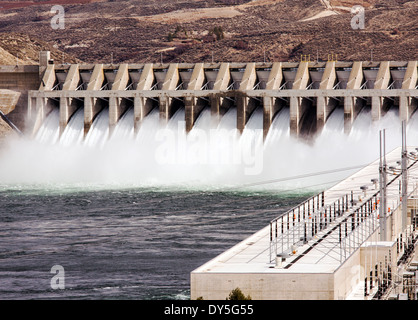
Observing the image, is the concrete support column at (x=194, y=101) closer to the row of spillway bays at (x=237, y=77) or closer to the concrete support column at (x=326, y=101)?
the row of spillway bays at (x=237, y=77)

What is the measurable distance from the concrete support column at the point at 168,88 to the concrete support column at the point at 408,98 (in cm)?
2221

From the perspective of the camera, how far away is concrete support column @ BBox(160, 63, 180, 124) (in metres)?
97.4

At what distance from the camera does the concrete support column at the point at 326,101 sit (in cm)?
9056

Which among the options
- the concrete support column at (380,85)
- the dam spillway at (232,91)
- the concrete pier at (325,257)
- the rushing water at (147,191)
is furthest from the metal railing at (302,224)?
the dam spillway at (232,91)

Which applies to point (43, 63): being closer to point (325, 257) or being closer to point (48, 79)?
point (48, 79)

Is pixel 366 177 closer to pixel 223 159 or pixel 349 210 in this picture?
pixel 349 210

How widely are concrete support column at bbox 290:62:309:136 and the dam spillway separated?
88 mm

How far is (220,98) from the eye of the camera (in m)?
95.6

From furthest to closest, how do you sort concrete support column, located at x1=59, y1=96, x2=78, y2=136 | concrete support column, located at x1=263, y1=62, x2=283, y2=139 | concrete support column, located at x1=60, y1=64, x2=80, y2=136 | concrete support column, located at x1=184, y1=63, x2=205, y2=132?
concrete support column, located at x1=60, y1=64, x2=80, y2=136, concrete support column, located at x1=59, y1=96, x2=78, y2=136, concrete support column, located at x1=184, y1=63, x2=205, y2=132, concrete support column, located at x1=263, y1=62, x2=283, y2=139

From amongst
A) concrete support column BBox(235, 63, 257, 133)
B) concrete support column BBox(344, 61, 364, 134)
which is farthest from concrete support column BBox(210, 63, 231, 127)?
concrete support column BBox(344, 61, 364, 134)

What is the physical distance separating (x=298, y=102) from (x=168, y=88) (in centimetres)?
1379

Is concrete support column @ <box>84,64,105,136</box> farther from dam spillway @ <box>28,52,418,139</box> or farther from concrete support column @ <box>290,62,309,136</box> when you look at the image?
concrete support column @ <box>290,62,309,136</box>

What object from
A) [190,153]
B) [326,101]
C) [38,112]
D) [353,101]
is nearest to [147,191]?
[190,153]

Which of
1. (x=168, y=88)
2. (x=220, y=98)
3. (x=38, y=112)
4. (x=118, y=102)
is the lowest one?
(x=38, y=112)
